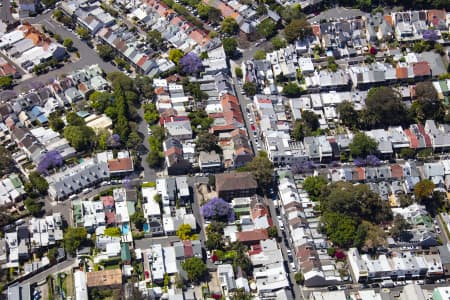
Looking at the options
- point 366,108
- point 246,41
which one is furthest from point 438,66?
point 246,41

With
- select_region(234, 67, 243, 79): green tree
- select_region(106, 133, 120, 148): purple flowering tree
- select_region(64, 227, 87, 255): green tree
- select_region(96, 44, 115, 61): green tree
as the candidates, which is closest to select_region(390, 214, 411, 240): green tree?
select_region(234, 67, 243, 79): green tree

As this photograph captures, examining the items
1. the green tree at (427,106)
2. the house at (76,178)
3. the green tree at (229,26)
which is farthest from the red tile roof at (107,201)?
the green tree at (427,106)

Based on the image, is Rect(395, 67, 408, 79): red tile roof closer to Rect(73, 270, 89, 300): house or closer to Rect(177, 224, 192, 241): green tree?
Rect(177, 224, 192, 241): green tree

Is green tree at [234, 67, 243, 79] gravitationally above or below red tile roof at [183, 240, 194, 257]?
above

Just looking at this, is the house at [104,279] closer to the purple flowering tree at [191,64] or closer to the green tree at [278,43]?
the purple flowering tree at [191,64]

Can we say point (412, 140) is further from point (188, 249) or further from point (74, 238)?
point (74, 238)

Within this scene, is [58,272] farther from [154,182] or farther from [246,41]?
[246,41]

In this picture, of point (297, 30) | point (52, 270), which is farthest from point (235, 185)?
point (297, 30)
